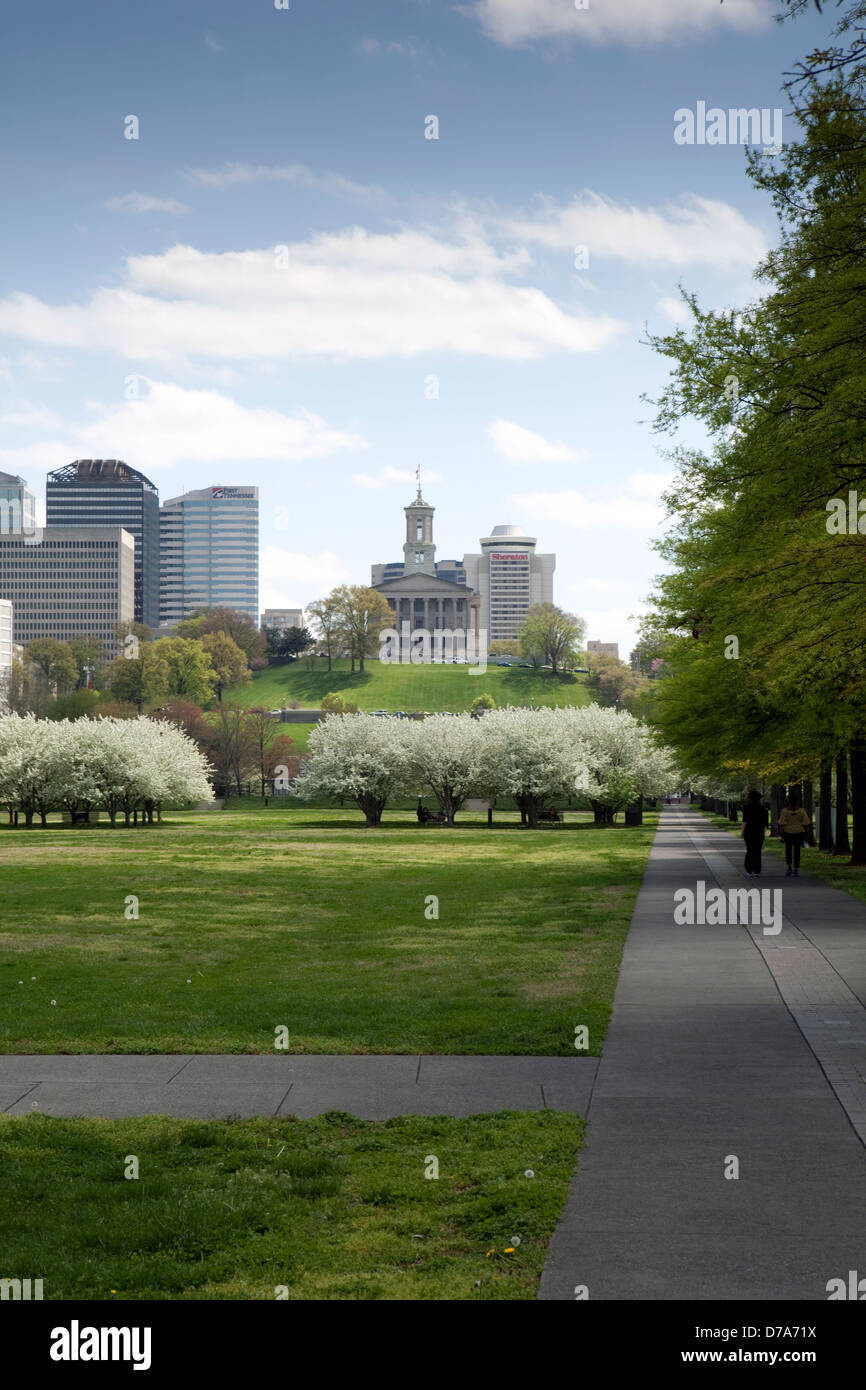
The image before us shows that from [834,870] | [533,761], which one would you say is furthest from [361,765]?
[834,870]

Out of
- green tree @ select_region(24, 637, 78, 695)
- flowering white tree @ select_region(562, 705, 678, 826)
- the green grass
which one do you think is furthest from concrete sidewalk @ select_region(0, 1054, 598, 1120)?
green tree @ select_region(24, 637, 78, 695)

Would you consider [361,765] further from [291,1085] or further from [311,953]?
[291,1085]

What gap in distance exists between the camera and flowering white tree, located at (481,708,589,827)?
61.3m

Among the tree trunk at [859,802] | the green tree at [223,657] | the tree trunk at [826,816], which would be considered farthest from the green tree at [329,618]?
the tree trunk at [859,802]

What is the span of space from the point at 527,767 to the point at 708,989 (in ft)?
164

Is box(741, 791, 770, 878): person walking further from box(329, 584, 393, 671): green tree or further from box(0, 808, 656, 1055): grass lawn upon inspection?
box(329, 584, 393, 671): green tree

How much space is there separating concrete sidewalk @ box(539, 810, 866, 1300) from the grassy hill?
14923cm

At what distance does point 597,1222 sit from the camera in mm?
5730

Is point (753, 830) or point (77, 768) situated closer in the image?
point (753, 830)

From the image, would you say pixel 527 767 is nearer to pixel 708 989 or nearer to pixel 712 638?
pixel 712 638

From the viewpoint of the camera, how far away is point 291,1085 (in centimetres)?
866

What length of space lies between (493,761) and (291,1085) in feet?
183

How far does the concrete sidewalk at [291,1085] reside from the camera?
8055mm
